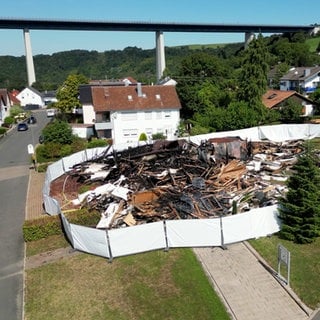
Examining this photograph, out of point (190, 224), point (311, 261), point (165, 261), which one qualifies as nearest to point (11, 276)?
point (165, 261)

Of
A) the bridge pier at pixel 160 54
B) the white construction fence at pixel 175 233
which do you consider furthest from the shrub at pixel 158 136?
the bridge pier at pixel 160 54

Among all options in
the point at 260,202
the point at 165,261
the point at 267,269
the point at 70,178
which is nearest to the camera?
→ the point at 267,269

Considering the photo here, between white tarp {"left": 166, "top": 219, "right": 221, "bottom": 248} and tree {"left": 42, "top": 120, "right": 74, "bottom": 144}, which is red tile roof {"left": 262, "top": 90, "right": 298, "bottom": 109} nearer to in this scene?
tree {"left": 42, "top": 120, "right": 74, "bottom": 144}

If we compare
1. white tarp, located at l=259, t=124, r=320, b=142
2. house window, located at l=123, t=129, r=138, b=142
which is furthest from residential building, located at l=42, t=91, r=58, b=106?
white tarp, located at l=259, t=124, r=320, b=142

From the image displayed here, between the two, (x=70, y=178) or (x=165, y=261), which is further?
(x=70, y=178)

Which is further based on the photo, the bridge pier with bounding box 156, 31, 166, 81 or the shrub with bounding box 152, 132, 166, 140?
the bridge pier with bounding box 156, 31, 166, 81

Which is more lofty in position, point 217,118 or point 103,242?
point 217,118

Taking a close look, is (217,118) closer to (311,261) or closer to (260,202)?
(260,202)
